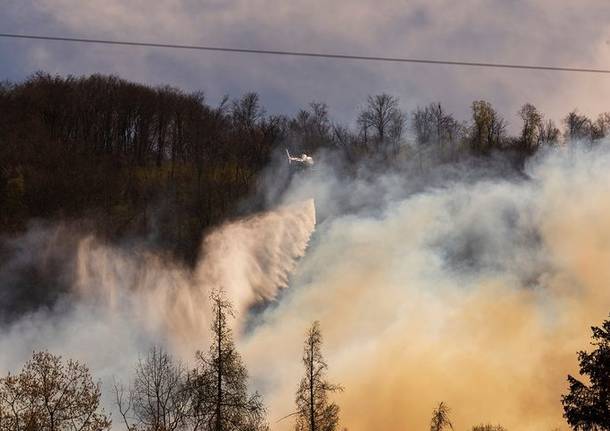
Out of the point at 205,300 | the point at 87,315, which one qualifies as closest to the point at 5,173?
the point at 87,315

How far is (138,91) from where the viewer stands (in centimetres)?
11094

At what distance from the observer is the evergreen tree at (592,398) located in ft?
101

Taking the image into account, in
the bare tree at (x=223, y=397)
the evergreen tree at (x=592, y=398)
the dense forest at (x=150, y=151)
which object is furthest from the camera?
the dense forest at (x=150, y=151)

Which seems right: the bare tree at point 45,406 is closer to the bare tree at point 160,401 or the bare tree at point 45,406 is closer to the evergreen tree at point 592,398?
the bare tree at point 160,401

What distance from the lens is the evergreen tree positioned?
30.9m

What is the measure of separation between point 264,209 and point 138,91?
1518 inches

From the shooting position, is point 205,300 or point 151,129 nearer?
point 205,300

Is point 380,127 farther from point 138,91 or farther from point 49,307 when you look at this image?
point 49,307

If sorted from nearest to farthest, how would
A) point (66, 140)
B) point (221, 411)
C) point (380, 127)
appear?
1. point (221, 411)
2. point (66, 140)
3. point (380, 127)

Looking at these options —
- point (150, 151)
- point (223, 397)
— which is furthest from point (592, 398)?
point (150, 151)

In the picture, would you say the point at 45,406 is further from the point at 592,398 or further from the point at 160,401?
the point at 592,398

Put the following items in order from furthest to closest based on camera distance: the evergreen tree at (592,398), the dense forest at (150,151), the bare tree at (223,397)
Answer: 1. the dense forest at (150,151)
2. the bare tree at (223,397)
3. the evergreen tree at (592,398)

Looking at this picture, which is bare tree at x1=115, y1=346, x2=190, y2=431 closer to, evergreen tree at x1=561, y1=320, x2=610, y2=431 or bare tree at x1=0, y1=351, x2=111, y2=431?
bare tree at x1=0, y1=351, x2=111, y2=431

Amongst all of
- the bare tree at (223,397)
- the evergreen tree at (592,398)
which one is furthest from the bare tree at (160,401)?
the evergreen tree at (592,398)
